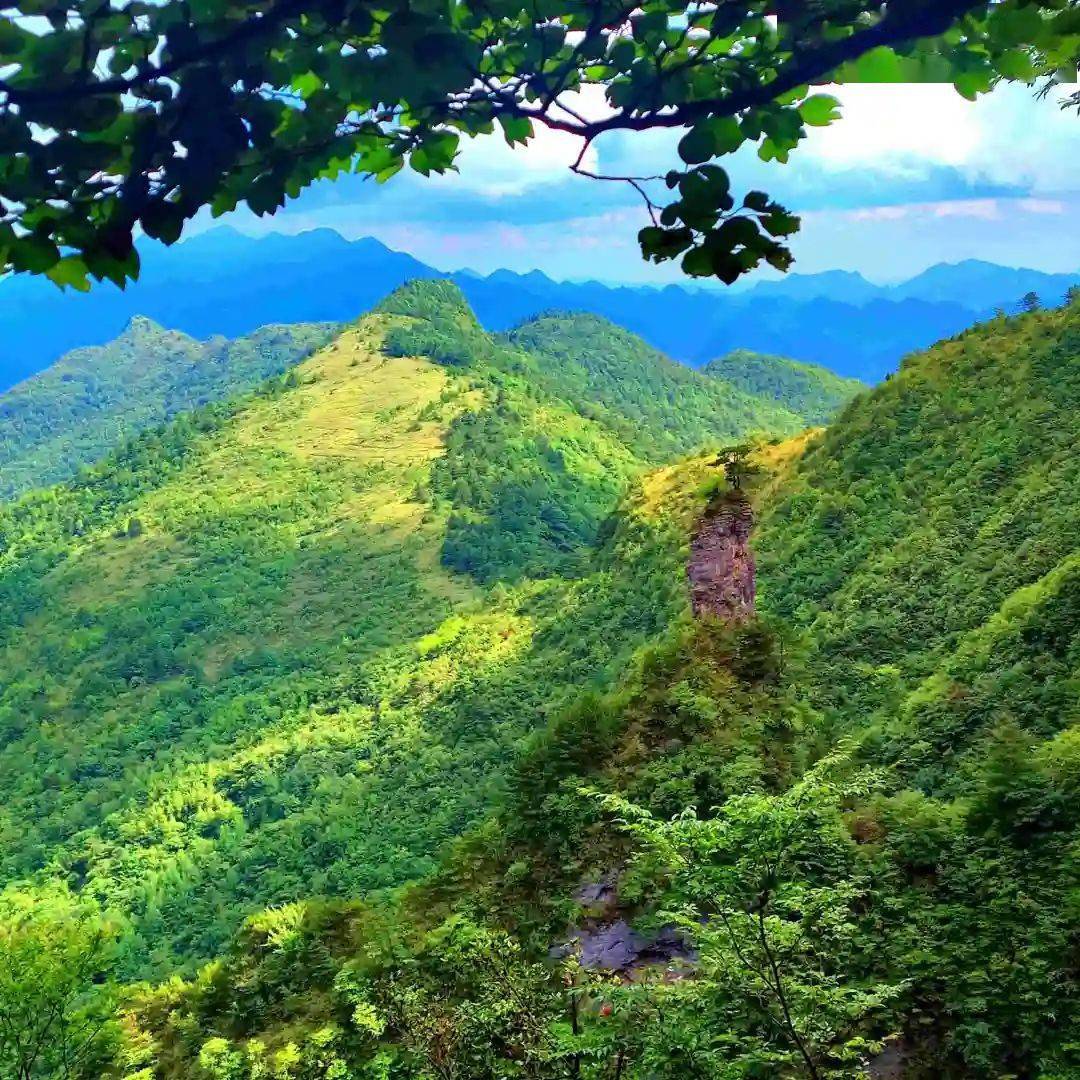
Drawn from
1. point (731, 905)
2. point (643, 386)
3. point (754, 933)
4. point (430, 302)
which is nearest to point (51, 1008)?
point (731, 905)

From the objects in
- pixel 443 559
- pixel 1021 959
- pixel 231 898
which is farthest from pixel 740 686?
pixel 443 559

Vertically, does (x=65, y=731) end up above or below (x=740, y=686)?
below


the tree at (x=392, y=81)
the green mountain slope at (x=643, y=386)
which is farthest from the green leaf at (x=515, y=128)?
the green mountain slope at (x=643, y=386)

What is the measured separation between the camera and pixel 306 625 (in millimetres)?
86750

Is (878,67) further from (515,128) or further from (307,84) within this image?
(307,84)

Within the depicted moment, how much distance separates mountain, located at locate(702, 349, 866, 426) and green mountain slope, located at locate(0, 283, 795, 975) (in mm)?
64279

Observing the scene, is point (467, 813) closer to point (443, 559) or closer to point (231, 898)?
point (231, 898)

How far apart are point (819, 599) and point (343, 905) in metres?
27.2

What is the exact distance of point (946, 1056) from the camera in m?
6.04

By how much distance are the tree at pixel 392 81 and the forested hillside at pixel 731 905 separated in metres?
3.11

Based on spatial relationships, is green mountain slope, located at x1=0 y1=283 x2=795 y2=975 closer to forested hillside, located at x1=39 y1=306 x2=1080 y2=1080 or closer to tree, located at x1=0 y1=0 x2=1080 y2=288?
forested hillside, located at x1=39 y1=306 x2=1080 y2=1080

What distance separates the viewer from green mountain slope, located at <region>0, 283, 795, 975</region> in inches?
2010

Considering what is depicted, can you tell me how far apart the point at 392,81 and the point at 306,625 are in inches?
3465

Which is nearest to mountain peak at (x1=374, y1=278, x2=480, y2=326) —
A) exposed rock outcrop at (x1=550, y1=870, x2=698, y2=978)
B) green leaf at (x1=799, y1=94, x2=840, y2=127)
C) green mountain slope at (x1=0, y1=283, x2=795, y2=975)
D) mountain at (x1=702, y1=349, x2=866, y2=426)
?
green mountain slope at (x1=0, y1=283, x2=795, y2=975)
